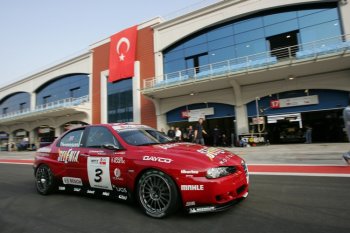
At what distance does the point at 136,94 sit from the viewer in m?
24.6

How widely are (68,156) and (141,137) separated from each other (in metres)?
1.63

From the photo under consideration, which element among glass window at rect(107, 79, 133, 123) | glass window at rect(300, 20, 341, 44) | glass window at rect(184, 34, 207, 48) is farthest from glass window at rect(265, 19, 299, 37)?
glass window at rect(107, 79, 133, 123)

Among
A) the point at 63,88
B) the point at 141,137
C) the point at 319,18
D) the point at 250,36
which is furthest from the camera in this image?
the point at 63,88

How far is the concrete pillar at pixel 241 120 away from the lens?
60.3 ft

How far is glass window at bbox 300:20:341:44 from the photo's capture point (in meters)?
16.2

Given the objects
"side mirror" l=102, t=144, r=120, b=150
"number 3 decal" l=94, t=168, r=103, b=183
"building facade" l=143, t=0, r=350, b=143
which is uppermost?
"building facade" l=143, t=0, r=350, b=143

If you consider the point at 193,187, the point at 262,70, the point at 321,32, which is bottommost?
the point at 193,187

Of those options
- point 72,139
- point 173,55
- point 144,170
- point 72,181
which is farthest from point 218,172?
point 173,55

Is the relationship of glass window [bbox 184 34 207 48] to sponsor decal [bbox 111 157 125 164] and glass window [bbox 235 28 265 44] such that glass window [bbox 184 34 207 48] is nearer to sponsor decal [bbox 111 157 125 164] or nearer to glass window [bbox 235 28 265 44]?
glass window [bbox 235 28 265 44]

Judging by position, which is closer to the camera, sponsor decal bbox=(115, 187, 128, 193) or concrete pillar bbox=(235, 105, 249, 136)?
sponsor decal bbox=(115, 187, 128, 193)

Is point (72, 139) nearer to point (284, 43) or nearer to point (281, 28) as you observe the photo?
point (284, 43)

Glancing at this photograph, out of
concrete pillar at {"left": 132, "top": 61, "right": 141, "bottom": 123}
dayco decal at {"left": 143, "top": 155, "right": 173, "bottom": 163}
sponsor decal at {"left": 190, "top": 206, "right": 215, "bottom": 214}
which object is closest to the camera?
sponsor decal at {"left": 190, "top": 206, "right": 215, "bottom": 214}

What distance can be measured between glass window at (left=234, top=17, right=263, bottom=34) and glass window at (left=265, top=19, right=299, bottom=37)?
Result: 867 mm

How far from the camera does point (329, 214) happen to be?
10.5 ft
